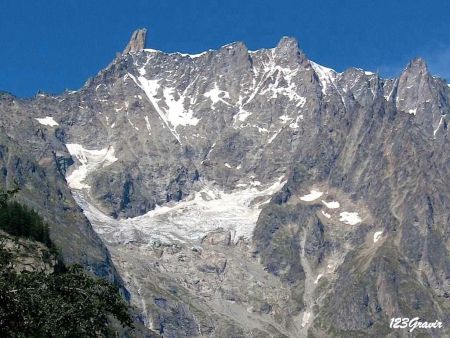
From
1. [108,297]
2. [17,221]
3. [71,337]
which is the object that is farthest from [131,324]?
[17,221]

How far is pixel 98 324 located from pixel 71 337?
1.66 meters

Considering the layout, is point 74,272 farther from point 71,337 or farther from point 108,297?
point 71,337

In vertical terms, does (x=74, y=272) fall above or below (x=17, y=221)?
below

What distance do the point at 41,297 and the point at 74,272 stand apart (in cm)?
511

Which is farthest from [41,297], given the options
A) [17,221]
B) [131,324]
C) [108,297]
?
[17,221]

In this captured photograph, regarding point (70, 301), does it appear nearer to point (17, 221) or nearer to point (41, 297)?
point (41, 297)

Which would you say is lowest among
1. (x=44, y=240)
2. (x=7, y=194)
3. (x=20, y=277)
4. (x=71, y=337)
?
(x=71, y=337)

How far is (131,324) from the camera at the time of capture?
44.1 m

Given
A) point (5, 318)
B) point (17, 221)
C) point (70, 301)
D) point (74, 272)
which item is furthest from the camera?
point (17, 221)

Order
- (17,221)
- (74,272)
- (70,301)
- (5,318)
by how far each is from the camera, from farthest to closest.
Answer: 1. (17,221)
2. (74,272)
3. (70,301)
4. (5,318)

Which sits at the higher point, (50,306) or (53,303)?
(53,303)

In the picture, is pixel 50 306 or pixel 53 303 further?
pixel 53 303

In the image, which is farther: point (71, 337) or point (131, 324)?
point (131, 324)

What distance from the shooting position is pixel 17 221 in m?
137
